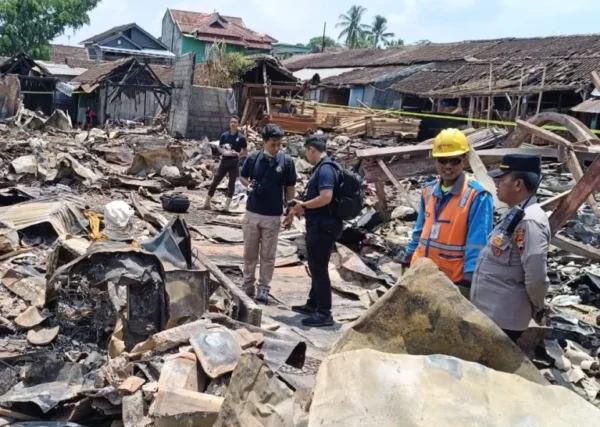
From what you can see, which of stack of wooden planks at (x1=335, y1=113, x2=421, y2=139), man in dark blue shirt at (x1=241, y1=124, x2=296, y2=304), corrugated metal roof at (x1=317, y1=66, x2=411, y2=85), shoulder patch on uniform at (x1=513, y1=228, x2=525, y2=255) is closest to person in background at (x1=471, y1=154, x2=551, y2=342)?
shoulder patch on uniform at (x1=513, y1=228, x2=525, y2=255)

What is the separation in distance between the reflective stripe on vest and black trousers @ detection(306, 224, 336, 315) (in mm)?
1781

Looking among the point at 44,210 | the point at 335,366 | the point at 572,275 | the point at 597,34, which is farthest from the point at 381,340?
the point at 597,34

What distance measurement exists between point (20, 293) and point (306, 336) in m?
2.82

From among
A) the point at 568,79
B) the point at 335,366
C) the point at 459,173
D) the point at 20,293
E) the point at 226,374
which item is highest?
the point at 568,79

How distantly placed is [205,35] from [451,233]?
4862 cm

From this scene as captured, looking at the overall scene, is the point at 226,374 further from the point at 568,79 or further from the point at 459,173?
the point at 568,79

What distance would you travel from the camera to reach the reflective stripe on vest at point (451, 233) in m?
3.47

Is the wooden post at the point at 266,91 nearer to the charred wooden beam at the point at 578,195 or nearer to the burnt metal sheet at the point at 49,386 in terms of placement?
the charred wooden beam at the point at 578,195

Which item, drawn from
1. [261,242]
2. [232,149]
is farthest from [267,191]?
[232,149]

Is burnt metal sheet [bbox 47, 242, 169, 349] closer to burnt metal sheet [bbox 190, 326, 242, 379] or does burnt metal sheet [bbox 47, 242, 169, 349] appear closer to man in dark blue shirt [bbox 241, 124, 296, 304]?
burnt metal sheet [bbox 190, 326, 242, 379]

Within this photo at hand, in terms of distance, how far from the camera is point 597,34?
26.1 m

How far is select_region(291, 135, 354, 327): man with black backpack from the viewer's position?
5176 millimetres

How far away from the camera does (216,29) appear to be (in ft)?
164

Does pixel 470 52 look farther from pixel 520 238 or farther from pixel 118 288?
pixel 520 238
